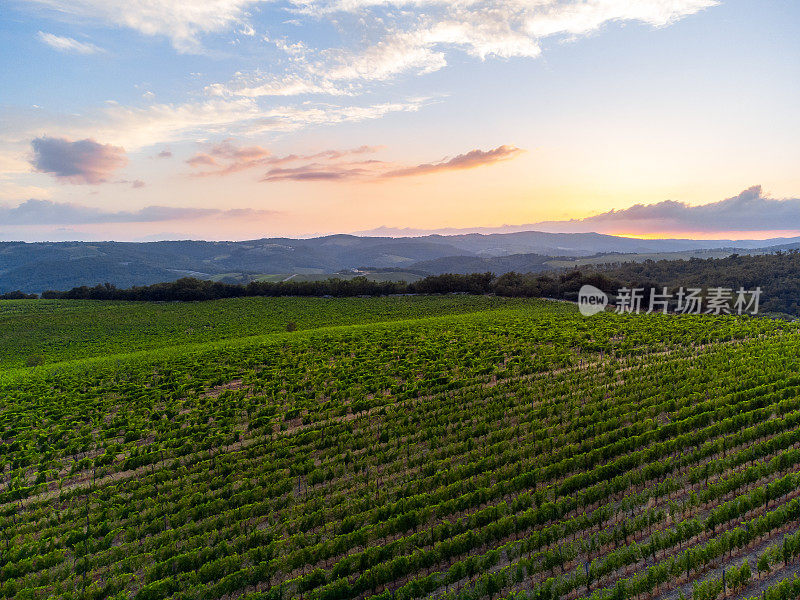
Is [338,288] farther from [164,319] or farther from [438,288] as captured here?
[164,319]

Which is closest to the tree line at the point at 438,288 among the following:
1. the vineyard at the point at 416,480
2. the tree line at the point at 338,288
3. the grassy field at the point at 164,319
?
the tree line at the point at 338,288

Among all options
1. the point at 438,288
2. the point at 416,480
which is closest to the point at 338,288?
the point at 438,288

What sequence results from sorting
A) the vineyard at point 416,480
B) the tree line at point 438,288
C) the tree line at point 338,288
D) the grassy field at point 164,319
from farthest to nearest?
1. the tree line at point 338,288
2. the tree line at point 438,288
3. the grassy field at point 164,319
4. the vineyard at point 416,480

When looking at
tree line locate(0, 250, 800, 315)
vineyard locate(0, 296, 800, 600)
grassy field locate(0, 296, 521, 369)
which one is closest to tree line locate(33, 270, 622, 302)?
tree line locate(0, 250, 800, 315)

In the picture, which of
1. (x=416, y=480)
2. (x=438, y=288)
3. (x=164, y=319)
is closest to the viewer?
(x=416, y=480)

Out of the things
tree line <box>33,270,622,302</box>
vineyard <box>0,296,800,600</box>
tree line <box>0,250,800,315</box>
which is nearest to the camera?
vineyard <box>0,296,800,600</box>

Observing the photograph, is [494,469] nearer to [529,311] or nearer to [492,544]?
[492,544]

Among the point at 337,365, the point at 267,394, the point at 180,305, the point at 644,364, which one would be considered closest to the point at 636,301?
the point at 644,364

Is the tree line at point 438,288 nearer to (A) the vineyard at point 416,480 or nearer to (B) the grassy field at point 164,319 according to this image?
(B) the grassy field at point 164,319

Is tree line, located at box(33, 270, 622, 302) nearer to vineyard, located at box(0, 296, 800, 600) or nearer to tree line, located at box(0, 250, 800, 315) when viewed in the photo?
tree line, located at box(0, 250, 800, 315)
